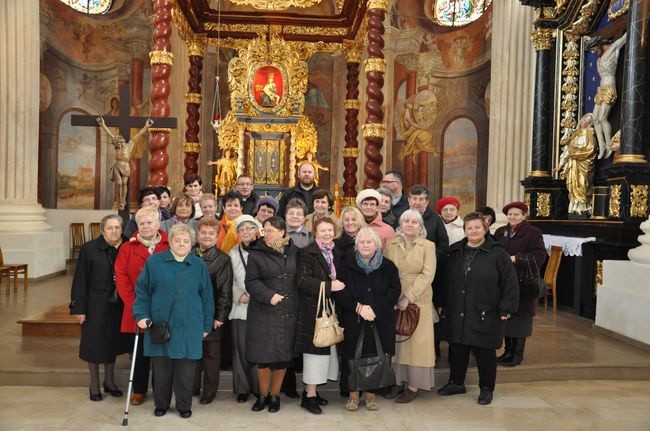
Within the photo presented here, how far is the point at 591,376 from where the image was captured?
263 inches

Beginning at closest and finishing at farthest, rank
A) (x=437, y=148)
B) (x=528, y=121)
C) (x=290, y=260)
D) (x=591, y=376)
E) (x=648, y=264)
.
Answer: (x=290, y=260) → (x=591, y=376) → (x=648, y=264) → (x=528, y=121) → (x=437, y=148)

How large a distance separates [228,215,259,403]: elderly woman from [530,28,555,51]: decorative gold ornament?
8611 millimetres

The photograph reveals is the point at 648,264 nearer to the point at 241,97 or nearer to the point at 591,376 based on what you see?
the point at 591,376

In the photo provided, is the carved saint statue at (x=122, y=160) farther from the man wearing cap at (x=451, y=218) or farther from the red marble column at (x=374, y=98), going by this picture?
the red marble column at (x=374, y=98)

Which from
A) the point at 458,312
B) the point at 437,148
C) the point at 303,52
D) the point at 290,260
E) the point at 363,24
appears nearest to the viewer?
the point at 290,260

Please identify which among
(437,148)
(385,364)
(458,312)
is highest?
(437,148)

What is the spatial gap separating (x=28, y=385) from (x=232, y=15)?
12171 millimetres

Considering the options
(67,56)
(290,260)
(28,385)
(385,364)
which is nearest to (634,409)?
(385,364)

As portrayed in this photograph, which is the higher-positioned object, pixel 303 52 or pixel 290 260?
pixel 303 52

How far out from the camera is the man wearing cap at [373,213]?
594cm

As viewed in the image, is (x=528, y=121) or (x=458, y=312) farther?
(x=528, y=121)

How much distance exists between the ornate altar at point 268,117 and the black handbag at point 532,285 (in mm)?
9649

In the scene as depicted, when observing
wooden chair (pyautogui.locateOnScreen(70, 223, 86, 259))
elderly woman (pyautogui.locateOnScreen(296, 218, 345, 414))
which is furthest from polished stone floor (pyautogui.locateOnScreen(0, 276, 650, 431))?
wooden chair (pyautogui.locateOnScreen(70, 223, 86, 259))

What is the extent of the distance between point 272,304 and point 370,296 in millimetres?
768
